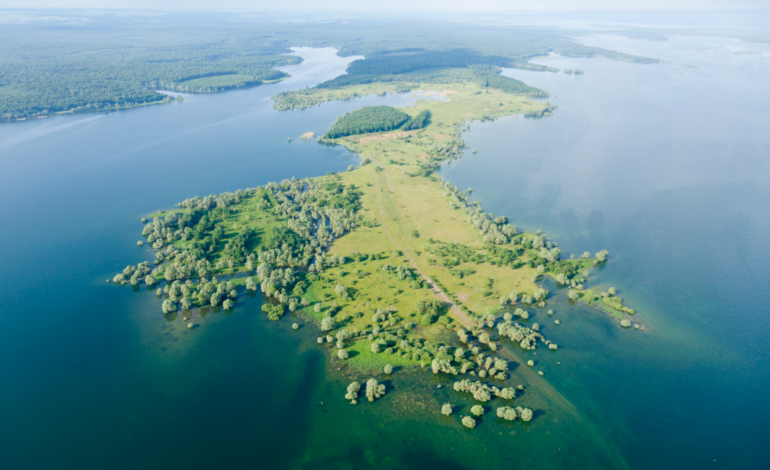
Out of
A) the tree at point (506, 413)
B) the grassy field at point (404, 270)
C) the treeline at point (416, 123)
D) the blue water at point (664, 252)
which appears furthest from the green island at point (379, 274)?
the treeline at point (416, 123)

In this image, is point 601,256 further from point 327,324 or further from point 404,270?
point 327,324

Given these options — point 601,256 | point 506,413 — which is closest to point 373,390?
point 506,413

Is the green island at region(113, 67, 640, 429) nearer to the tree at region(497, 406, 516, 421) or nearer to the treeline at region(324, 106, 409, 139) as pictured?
the tree at region(497, 406, 516, 421)

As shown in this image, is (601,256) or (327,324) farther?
(601,256)

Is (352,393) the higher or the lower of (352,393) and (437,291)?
the lower

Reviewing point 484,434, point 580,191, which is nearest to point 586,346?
point 484,434

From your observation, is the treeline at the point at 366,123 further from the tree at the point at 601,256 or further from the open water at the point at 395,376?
the tree at the point at 601,256

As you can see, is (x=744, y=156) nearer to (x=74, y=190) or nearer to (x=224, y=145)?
(x=224, y=145)
